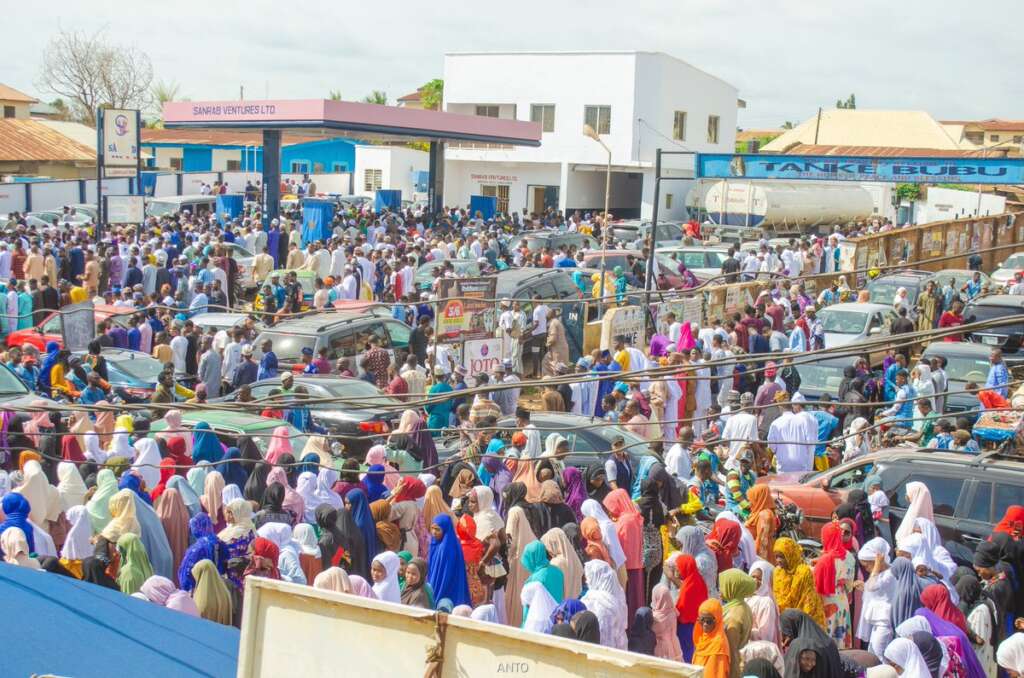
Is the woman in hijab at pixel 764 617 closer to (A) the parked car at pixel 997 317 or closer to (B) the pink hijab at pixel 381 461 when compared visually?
(B) the pink hijab at pixel 381 461

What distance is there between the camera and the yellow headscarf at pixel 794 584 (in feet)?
27.3

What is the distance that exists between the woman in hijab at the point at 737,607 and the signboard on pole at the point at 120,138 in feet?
74.4

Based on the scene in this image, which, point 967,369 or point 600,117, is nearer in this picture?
point 967,369

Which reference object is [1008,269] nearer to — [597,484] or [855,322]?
[855,322]

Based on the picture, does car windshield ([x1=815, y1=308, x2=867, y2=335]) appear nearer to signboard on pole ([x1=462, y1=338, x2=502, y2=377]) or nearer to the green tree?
signboard on pole ([x1=462, y1=338, x2=502, y2=377])

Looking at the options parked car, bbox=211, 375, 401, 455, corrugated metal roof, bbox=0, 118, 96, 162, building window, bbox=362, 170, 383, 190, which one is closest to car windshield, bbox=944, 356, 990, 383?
parked car, bbox=211, 375, 401, 455

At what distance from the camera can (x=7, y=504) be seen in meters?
8.27

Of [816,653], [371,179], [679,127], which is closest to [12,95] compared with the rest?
[371,179]

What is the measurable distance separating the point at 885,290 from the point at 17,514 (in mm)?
17693

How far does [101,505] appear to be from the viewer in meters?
9.08

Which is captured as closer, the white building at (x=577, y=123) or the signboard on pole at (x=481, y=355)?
the signboard on pole at (x=481, y=355)

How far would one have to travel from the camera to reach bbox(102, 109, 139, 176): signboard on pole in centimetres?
2670

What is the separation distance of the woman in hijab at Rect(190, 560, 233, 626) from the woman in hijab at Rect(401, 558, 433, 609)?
46.3 inches

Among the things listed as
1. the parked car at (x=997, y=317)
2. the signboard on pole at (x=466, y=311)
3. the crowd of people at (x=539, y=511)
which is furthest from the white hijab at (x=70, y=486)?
the parked car at (x=997, y=317)
